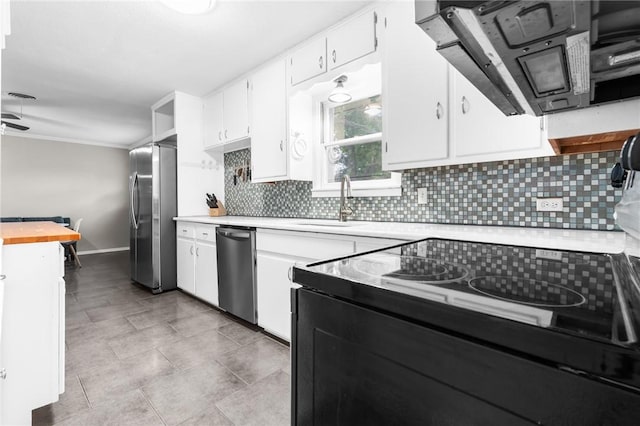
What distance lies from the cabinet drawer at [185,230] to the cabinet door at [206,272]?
0.19 meters

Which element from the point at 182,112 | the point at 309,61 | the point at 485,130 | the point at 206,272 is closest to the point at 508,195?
the point at 485,130

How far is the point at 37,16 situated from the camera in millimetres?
2299

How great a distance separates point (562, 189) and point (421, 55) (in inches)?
42.7

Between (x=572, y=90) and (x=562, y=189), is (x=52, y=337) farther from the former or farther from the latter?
(x=562, y=189)

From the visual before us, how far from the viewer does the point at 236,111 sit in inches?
133

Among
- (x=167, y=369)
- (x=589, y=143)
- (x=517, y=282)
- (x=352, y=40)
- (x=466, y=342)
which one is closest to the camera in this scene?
(x=466, y=342)

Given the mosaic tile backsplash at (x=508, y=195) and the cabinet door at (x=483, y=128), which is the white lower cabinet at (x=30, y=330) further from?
the cabinet door at (x=483, y=128)

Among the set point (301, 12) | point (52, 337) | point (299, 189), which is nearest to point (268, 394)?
point (52, 337)

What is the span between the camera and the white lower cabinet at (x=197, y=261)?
3.03 m

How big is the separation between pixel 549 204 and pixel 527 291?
1.44 m

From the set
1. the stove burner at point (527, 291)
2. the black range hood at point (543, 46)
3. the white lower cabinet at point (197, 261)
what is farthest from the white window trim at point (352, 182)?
the stove burner at point (527, 291)

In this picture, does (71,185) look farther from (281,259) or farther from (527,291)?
(527,291)

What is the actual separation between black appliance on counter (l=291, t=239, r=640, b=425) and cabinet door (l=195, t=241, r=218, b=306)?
8.14 feet

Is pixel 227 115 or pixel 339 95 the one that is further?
pixel 227 115
